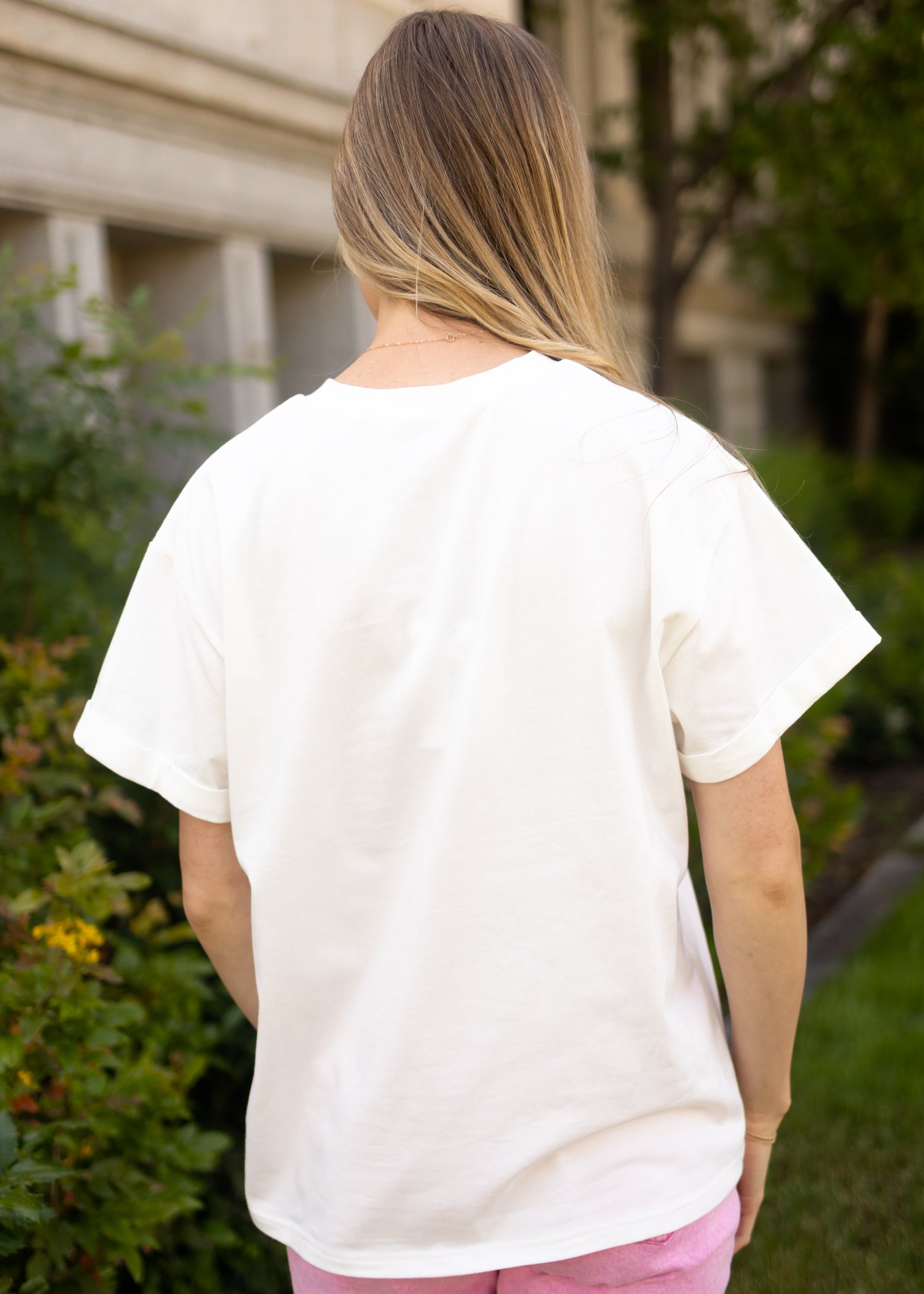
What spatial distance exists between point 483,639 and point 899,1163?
2.69 m

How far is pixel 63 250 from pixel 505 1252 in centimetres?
416

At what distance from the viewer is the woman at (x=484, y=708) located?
114 centimetres

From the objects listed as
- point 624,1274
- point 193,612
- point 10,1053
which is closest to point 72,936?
point 10,1053

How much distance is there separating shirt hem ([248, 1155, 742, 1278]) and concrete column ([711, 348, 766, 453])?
1383cm

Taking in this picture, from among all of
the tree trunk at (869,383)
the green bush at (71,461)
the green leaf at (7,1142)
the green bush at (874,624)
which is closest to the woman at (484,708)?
the green leaf at (7,1142)

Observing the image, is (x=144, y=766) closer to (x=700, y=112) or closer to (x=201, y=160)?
(x=201, y=160)

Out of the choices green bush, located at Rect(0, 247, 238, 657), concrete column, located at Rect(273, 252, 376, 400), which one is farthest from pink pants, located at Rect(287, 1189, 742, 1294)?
concrete column, located at Rect(273, 252, 376, 400)

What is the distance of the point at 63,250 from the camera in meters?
4.40

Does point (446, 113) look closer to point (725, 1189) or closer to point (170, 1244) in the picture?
point (725, 1189)

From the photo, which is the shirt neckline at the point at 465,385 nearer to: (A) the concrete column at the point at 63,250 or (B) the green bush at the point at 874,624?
(B) the green bush at the point at 874,624

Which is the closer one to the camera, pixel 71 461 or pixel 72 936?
pixel 72 936

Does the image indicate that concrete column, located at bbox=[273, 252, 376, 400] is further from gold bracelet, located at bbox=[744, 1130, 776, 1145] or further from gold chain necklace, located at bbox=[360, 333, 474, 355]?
gold bracelet, located at bbox=[744, 1130, 776, 1145]

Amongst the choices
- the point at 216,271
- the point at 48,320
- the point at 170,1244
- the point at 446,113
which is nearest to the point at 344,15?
the point at 216,271

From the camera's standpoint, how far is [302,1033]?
129 centimetres
